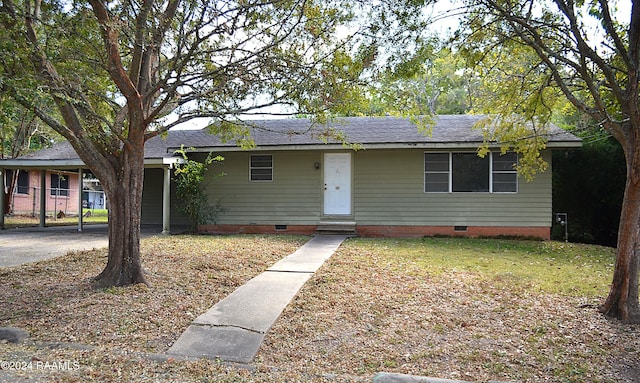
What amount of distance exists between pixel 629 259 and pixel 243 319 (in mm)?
4386

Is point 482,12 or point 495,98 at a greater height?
point 482,12

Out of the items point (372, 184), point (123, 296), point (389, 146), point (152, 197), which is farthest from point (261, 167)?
point (123, 296)

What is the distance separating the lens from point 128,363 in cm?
369

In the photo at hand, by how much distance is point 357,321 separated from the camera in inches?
189

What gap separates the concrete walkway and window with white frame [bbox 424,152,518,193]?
6.24 metres

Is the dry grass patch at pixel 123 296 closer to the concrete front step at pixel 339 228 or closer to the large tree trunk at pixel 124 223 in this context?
the large tree trunk at pixel 124 223

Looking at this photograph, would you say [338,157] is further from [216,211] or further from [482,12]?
[482,12]

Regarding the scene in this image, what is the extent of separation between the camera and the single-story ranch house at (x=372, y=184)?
475 inches

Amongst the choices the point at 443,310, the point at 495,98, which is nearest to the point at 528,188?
the point at 495,98

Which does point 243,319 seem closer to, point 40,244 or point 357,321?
point 357,321

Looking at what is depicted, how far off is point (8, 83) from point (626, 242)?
23.4 ft

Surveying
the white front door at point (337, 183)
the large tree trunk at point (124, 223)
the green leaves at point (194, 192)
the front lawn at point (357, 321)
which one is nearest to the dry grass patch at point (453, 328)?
the front lawn at point (357, 321)

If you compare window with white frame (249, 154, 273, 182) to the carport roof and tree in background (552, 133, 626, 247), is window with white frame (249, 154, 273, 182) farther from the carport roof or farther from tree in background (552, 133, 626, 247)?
tree in background (552, 133, 626, 247)

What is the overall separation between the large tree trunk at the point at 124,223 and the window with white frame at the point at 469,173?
335 inches
